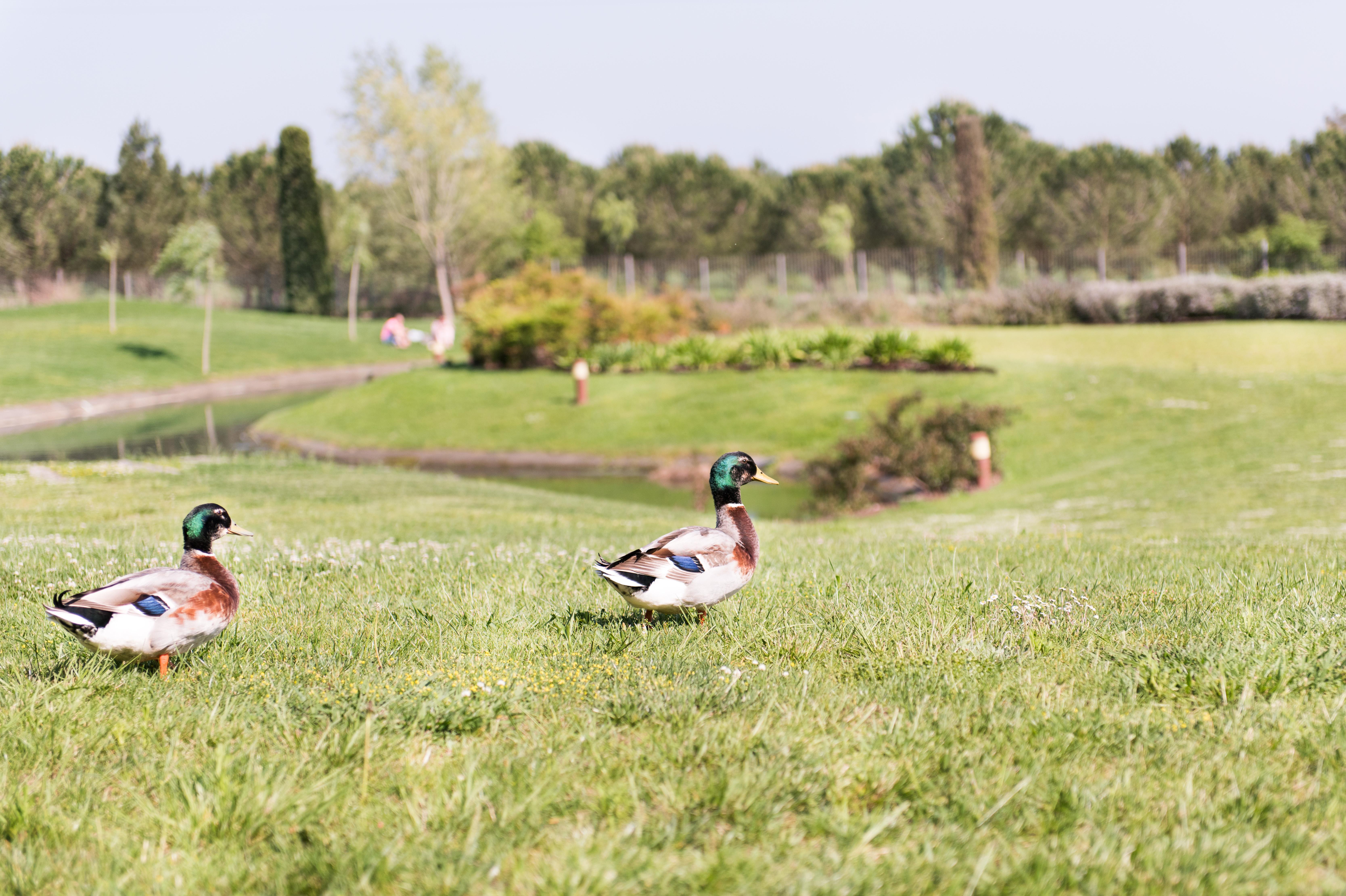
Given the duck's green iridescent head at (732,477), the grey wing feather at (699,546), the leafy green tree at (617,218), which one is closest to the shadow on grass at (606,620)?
the grey wing feather at (699,546)

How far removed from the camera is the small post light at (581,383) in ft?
92.0

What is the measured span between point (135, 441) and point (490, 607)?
1049 inches

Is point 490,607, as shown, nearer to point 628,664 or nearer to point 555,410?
point 628,664

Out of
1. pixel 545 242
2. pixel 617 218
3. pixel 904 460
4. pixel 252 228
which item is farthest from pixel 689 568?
pixel 252 228

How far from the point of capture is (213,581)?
172 inches

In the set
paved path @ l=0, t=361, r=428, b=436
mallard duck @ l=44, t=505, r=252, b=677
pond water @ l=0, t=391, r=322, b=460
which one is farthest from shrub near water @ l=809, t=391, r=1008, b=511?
paved path @ l=0, t=361, r=428, b=436

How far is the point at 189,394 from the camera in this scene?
40781 mm

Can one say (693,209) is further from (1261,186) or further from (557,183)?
(1261,186)

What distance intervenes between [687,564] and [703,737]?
46.6 inches

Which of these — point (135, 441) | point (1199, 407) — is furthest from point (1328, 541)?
point (135, 441)

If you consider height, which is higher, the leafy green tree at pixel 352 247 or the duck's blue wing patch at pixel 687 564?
the leafy green tree at pixel 352 247

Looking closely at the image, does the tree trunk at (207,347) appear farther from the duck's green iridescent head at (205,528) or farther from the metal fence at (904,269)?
the duck's green iridescent head at (205,528)

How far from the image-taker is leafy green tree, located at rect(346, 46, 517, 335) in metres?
59.5

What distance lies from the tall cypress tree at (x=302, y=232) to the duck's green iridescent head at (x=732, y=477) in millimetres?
67254
